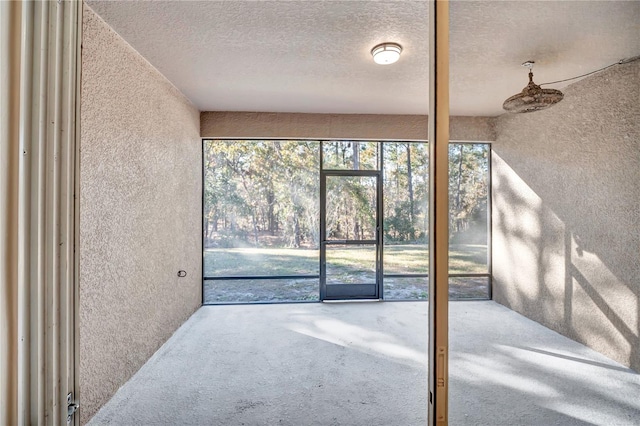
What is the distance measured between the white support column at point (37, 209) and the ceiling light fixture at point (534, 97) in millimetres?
3018

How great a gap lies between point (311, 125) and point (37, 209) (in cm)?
367

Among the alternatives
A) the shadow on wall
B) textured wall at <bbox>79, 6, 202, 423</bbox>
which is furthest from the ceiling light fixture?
textured wall at <bbox>79, 6, 202, 423</bbox>

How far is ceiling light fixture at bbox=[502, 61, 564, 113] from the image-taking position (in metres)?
2.39

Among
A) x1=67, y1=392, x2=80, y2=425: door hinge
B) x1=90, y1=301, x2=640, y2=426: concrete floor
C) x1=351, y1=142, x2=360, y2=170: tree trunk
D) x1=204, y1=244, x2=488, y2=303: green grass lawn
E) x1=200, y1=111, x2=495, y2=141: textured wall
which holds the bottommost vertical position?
x1=90, y1=301, x2=640, y2=426: concrete floor

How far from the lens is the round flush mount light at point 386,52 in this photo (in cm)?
223

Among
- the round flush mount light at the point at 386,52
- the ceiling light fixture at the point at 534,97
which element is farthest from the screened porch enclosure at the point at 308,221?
the round flush mount light at the point at 386,52

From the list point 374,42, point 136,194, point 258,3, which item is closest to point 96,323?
point 136,194

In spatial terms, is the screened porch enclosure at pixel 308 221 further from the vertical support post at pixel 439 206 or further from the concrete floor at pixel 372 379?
the vertical support post at pixel 439 206

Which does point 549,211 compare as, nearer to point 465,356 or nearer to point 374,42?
point 465,356

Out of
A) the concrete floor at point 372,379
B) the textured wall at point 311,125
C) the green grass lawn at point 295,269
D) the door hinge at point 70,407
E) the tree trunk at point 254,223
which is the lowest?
the concrete floor at point 372,379

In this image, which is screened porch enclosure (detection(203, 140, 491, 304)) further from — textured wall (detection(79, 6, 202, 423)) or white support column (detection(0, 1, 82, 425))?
white support column (detection(0, 1, 82, 425))

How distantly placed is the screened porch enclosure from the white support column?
3.46 meters

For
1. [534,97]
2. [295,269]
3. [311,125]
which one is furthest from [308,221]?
[534,97]

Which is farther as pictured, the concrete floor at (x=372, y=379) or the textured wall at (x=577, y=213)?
the textured wall at (x=577, y=213)
